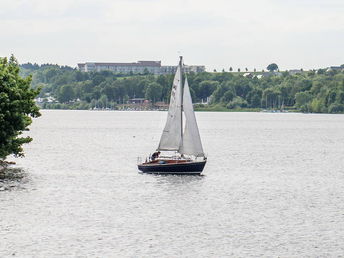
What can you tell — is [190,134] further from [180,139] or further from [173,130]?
[173,130]

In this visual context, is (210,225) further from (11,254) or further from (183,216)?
(11,254)

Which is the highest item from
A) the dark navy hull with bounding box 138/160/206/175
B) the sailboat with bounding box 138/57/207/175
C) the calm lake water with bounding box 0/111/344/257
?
the sailboat with bounding box 138/57/207/175

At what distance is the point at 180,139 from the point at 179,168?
371 centimetres

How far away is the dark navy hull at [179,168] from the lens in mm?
90312

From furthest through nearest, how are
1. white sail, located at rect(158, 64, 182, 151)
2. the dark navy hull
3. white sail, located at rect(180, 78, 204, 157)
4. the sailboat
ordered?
white sail, located at rect(158, 64, 182, 151), white sail, located at rect(180, 78, 204, 157), the sailboat, the dark navy hull

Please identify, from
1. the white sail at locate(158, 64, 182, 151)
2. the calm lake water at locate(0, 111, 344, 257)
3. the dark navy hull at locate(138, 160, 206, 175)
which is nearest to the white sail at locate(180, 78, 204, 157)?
the white sail at locate(158, 64, 182, 151)

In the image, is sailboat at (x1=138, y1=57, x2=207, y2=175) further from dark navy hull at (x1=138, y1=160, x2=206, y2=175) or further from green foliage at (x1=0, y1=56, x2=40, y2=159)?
green foliage at (x1=0, y1=56, x2=40, y2=159)

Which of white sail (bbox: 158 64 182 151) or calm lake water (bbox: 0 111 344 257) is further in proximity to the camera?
white sail (bbox: 158 64 182 151)

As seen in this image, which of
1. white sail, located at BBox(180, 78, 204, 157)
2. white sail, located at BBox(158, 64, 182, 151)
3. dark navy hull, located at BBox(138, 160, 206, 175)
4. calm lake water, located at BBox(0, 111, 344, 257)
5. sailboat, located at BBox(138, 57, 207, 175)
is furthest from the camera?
white sail, located at BBox(158, 64, 182, 151)

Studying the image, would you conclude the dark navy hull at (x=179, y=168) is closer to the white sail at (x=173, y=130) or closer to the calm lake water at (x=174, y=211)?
the calm lake water at (x=174, y=211)

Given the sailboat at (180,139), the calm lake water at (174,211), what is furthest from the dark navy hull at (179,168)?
the calm lake water at (174,211)

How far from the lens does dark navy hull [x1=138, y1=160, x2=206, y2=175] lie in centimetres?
9031

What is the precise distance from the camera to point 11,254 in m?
52.6

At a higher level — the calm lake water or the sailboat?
the sailboat
